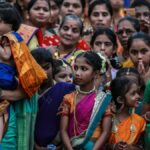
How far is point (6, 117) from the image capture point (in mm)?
5332

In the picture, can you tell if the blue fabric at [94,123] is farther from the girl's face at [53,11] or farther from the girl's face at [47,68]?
the girl's face at [53,11]

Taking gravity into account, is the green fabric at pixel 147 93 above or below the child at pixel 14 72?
below

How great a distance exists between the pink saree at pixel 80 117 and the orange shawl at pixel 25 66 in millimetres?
392

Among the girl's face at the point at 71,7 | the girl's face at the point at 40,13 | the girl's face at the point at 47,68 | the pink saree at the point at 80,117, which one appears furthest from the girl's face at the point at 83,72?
the girl's face at the point at 71,7

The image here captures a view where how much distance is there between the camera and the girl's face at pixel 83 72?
5.47m

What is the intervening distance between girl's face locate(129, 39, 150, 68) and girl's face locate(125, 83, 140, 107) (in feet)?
2.44

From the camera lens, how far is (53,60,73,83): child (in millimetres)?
5980

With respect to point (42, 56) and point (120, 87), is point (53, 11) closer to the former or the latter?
point (42, 56)

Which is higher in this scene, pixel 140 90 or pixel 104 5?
pixel 104 5

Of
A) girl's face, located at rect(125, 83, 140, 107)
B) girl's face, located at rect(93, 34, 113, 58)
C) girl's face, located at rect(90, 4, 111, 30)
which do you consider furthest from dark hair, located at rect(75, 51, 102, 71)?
girl's face, located at rect(90, 4, 111, 30)

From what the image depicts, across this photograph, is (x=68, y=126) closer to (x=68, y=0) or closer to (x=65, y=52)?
(x=65, y=52)

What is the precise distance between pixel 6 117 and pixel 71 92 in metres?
0.61

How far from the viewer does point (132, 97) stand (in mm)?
5629

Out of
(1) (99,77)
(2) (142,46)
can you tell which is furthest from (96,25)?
(1) (99,77)
